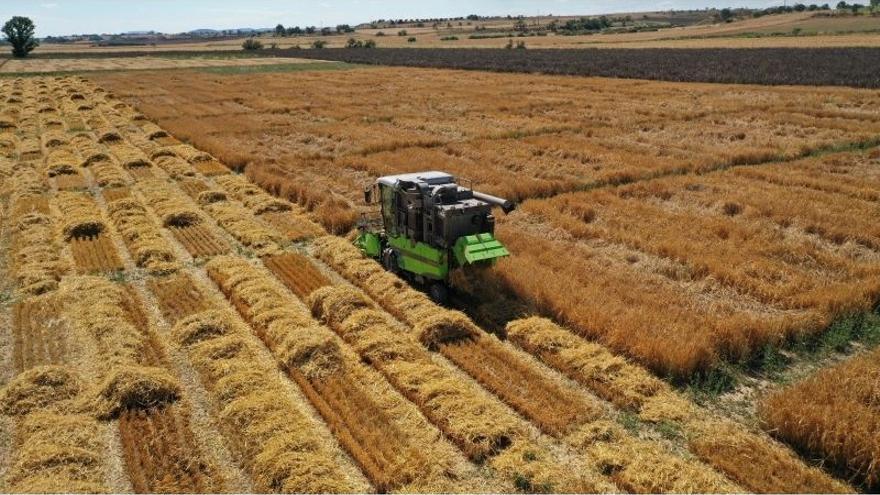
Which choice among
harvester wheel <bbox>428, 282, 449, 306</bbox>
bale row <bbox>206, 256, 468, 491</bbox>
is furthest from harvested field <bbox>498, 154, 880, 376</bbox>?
bale row <bbox>206, 256, 468, 491</bbox>

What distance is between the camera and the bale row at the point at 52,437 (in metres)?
7.90

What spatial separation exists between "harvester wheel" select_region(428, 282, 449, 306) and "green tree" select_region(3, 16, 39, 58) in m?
131

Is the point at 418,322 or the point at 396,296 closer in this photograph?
the point at 418,322

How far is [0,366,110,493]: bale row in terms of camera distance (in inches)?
311

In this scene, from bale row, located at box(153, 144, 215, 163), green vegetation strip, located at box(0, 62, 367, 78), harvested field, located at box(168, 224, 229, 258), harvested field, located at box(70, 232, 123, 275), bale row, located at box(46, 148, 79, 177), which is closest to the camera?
harvested field, located at box(70, 232, 123, 275)

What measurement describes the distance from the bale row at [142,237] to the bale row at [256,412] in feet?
13.3

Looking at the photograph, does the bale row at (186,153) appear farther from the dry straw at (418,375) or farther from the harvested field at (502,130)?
the dry straw at (418,375)

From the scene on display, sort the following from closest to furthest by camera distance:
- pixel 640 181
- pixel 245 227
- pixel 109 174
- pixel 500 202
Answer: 1. pixel 500 202
2. pixel 245 227
3. pixel 640 181
4. pixel 109 174

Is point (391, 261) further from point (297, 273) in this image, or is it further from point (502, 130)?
point (502, 130)

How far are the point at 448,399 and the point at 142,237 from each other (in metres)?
11.5

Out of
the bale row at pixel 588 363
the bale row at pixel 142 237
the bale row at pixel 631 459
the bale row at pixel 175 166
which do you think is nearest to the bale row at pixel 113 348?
the bale row at pixel 142 237

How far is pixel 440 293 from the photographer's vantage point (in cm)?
1315

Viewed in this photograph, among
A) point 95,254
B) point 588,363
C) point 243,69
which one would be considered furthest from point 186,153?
point 243,69

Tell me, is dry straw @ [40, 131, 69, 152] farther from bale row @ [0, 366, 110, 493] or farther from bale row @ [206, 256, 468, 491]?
bale row @ [0, 366, 110, 493]
